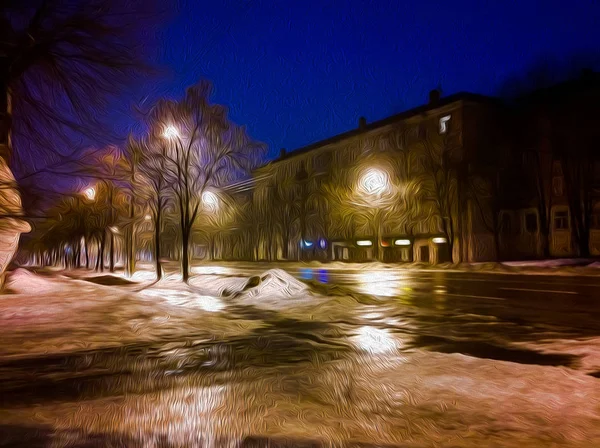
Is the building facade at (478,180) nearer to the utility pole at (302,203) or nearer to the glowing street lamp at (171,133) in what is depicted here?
the utility pole at (302,203)

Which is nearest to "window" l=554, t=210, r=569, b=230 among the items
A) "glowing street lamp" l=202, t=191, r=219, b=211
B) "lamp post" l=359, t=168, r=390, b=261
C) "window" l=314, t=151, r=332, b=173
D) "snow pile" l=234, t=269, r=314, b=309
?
"lamp post" l=359, t=168, r=390, b=261

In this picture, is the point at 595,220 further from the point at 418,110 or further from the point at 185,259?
the point at 185,259

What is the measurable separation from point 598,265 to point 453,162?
1659 centimetres

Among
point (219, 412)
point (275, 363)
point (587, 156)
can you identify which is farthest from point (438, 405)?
point (587, 156)

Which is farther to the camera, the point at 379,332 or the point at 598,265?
the point at 598,265

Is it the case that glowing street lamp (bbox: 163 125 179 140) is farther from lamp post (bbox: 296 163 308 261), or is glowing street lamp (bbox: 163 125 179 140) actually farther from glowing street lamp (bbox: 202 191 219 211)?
lamp post (bbox: 296 163 308 261)

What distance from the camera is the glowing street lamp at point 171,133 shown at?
22172 mm

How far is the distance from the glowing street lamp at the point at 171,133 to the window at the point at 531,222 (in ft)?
116

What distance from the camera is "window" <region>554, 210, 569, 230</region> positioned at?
→ 1706 inches

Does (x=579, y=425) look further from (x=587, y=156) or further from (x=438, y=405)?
(x=587, y=156)

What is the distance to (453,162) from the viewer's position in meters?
43.7

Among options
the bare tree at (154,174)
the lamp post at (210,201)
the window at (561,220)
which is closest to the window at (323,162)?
the window at (561,220)

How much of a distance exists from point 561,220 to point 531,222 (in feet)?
10.2

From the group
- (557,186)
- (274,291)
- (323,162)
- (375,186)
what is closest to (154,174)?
(274,291)
